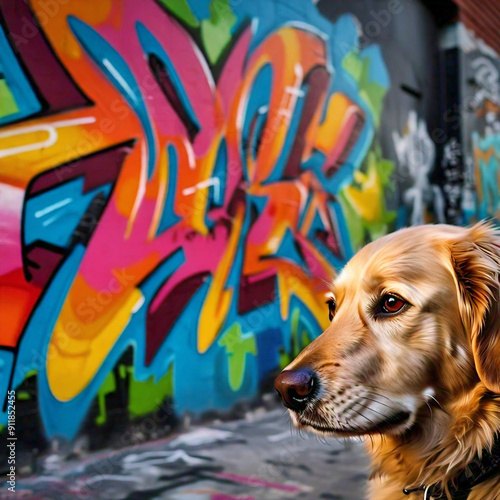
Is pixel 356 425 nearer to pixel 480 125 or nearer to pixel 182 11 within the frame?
pixel 182 11

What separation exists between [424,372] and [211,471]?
2362 millimetres

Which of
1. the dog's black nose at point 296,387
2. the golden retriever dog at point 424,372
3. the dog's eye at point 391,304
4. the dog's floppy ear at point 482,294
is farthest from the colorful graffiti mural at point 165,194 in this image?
the dog's floppy ear at point 482,294

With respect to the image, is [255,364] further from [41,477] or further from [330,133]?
[330,133]

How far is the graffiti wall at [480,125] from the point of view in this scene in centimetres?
939

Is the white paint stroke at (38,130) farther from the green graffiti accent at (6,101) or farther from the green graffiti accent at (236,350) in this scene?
the green graffiti accent at (236,350)

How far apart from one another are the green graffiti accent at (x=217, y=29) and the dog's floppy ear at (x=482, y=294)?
3698mm

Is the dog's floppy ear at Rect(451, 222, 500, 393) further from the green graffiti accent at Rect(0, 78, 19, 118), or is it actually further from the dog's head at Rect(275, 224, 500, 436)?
the green graffiti accent at Rect(0, 78, 19, 118)

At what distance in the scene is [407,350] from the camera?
5.83 feet

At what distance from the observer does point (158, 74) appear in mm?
4453

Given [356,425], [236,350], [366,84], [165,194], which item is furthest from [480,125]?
[356,425]

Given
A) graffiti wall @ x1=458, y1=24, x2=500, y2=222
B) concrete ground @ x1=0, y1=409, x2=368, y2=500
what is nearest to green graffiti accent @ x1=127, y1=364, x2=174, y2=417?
concrete ground @ x1=0, y1=409, x2=368, y2=500

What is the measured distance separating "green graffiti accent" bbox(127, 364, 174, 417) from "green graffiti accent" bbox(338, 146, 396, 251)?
128 inches

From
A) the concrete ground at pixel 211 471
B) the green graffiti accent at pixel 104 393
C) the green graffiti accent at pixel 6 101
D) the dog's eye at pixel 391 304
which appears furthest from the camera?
the green graffiti accent at pixel 104 393

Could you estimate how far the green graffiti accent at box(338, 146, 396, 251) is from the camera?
6.64m
